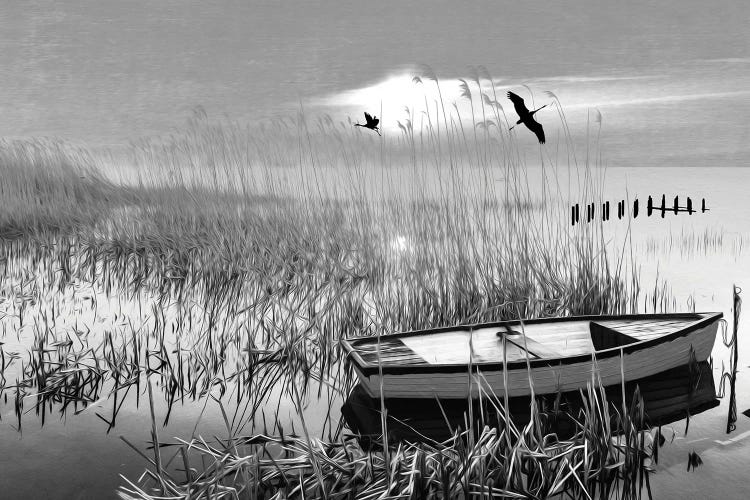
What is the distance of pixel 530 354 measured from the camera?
498 cm

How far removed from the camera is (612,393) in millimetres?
4676

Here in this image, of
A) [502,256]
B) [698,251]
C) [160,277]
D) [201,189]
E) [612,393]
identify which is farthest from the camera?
[698,251]

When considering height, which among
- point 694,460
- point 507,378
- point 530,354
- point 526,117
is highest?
point 526,117

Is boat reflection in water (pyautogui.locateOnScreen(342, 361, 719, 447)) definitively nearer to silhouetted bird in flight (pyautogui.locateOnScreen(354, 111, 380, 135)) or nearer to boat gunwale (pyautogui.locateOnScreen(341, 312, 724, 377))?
boat gunwale (pyautogui.locateOnScreen(341, 312, 724, 377))

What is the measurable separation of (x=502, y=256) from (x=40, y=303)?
510 cm

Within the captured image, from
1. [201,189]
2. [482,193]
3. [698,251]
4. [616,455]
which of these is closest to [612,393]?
[616,455]

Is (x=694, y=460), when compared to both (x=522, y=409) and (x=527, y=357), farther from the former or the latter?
(x=527, y=357)

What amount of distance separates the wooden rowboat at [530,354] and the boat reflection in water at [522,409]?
0.11 metres

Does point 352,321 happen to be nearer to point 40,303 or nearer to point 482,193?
point 482,193

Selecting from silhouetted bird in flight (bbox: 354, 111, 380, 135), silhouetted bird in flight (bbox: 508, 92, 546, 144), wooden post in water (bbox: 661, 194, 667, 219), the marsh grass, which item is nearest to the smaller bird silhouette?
the marsh grass

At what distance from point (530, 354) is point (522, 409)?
0.72 meters

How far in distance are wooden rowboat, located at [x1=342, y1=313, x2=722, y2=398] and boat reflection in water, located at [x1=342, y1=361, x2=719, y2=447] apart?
0.36 feet

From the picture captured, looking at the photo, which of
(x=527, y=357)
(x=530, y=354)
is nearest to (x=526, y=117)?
(x=530, y=354)

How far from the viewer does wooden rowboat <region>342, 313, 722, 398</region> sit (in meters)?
4.05
